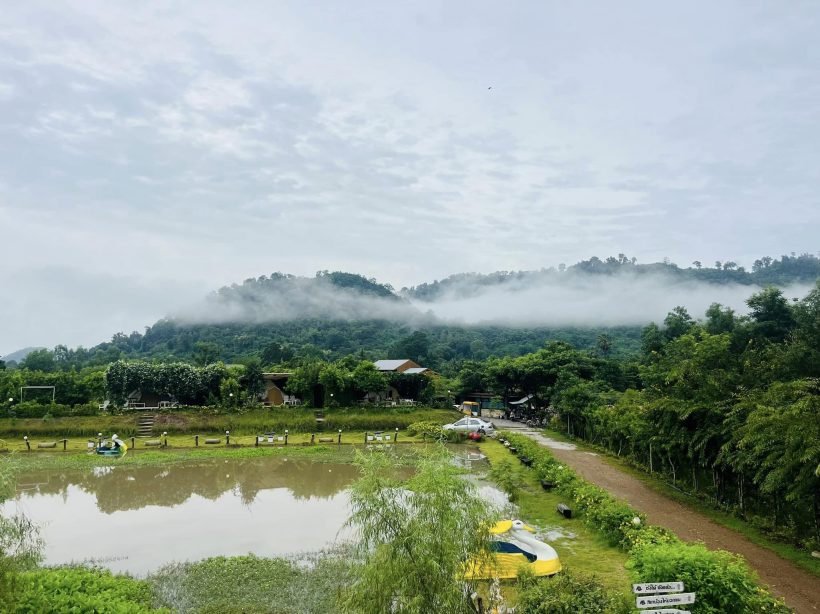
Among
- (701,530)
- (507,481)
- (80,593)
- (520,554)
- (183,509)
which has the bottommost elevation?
(183,509)

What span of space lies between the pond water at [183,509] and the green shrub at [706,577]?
6507 mm

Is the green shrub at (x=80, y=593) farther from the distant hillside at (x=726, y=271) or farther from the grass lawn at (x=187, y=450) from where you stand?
the distant hillside at (x=726, y=271)

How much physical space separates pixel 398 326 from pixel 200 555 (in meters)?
111

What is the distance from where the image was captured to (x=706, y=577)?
27.5 feet

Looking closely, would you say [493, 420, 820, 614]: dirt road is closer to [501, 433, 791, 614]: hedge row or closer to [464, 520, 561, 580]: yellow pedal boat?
[501, 433, 791, 614]: hedge row

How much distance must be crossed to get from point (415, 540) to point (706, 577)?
15.9ft

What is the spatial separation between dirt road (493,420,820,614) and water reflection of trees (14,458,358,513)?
1091 cm

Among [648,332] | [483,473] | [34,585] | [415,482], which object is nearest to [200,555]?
[34,585]

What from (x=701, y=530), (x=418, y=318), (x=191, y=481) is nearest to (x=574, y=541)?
(x=701, y=530)

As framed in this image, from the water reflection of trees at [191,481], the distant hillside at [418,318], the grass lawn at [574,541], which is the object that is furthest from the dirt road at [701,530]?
the distant hillside at [418,318]

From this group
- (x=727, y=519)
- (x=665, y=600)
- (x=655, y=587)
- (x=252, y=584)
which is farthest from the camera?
(x=727, y=519)

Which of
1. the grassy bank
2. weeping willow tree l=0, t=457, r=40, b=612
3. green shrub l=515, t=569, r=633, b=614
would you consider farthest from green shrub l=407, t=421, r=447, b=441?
weeping willow tree l=0, t=457, r=40, b=612

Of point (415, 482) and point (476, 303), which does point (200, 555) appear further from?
point (476, 303)

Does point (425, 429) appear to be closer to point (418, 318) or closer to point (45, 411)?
point (45, 411)
